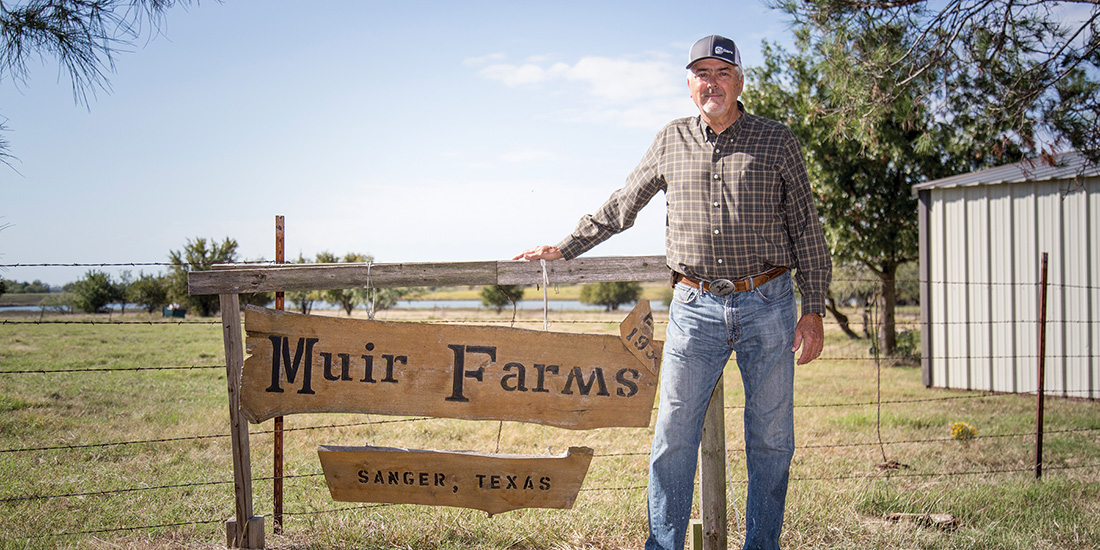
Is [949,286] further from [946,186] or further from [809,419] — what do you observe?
[809,419]

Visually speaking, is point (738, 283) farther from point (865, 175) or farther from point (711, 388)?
point (865, 175)

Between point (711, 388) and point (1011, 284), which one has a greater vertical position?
point (1011, 284)

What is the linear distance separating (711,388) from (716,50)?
133cm

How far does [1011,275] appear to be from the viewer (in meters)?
9.67

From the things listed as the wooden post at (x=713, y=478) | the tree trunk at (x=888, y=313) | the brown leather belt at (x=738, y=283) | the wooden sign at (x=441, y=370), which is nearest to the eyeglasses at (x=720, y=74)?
the brown leather belt at (x=738, y=283)

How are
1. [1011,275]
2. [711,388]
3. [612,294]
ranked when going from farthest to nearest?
[612,294], [1011,275], [711,388]

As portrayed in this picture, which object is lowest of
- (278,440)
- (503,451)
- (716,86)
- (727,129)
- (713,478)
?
(503,451)

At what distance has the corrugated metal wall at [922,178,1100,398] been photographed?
8930 millimetres

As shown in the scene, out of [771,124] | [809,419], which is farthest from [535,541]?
[809,419]

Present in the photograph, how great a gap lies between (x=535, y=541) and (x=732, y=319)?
161cm

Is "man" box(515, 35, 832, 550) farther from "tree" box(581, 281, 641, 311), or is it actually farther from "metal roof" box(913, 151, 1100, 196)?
"tree" box(581, 281, 641, 311)

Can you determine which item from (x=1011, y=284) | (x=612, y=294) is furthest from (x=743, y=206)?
(x=612, y=294)

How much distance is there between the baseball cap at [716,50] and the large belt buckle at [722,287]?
84cm

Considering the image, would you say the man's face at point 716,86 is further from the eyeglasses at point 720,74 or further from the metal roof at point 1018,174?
the metal roof at point 1018,174
